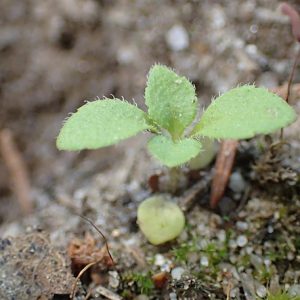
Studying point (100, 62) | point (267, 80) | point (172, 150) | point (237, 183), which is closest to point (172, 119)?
point (172, 150)

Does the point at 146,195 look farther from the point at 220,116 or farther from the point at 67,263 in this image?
the point at 220,116

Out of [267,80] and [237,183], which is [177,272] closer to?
[237,183]

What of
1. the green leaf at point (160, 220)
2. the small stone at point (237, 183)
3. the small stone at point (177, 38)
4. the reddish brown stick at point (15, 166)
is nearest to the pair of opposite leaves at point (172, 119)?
the green leaf at point (160, 220)

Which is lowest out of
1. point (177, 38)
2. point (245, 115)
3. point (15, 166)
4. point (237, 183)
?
point (15, 166)

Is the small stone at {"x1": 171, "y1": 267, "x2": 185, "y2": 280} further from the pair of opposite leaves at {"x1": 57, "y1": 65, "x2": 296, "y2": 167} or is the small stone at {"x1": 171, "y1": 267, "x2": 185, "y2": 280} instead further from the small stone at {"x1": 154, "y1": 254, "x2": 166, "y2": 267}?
the pair of opposite leaves at {"x1": 57, "y1": 65, "x2": 296, "y2": 167}

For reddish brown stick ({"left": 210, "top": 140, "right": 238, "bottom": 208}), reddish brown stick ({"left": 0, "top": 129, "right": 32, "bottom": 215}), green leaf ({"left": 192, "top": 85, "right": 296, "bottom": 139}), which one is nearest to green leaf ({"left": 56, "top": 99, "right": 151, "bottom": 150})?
green leaf ({"left": 192, "top": 85, "right": 296, "bottom": 139})
